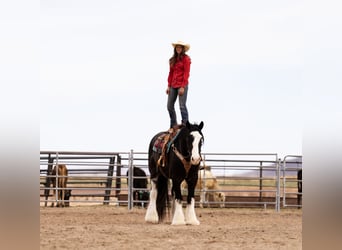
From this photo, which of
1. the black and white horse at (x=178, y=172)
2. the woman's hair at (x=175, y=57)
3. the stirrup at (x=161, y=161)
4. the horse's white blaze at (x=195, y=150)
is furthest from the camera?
the stirrup at (x=161, y=161)

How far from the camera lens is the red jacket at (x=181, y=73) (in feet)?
29.7

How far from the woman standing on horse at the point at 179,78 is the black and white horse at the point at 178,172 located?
13.5 inches

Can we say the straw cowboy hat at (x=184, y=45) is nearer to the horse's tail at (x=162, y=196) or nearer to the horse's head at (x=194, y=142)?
the horse's head at (x=194, y=142)

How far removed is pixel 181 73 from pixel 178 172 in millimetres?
1342

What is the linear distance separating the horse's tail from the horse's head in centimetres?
127

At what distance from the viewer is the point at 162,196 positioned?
9766 millimetres

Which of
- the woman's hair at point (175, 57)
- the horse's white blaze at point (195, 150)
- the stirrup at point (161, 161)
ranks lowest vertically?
the stirrup at point (161, 161)

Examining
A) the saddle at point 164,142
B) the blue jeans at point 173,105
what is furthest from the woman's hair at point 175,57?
the saddle at point 164,142

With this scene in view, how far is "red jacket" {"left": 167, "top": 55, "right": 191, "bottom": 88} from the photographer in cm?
905

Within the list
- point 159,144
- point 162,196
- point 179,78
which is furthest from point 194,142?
point 162,196

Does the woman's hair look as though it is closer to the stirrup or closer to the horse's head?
the horse's head
